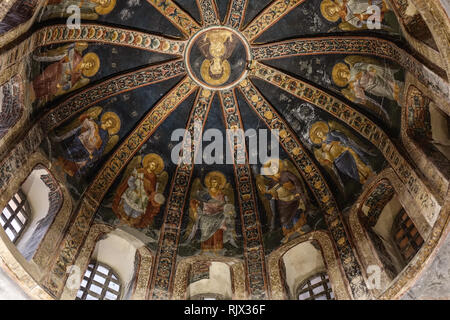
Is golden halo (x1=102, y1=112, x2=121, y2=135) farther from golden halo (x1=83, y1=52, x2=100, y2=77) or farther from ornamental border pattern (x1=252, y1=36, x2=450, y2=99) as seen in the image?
ornamental border pattern (x1=252, y1=36, x2=450, y2=99)

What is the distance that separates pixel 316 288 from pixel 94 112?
23.7 ft

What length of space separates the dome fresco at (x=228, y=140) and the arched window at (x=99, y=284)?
72 mm

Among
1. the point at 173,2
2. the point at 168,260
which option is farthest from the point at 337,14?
the point at 168,260

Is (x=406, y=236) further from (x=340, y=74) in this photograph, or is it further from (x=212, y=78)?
(x=212, y=78)

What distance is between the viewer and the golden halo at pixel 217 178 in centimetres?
1620

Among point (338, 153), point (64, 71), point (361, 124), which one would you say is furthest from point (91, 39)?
point (361, 124)

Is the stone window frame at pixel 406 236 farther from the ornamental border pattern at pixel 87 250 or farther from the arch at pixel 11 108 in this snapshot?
the arch at pixel 11 108

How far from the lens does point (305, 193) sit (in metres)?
15.4

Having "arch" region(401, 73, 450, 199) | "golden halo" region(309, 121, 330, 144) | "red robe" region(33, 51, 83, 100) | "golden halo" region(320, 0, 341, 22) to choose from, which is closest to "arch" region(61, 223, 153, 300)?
"red robe" region(33, 51, 83, 100)

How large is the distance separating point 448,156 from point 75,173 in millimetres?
8737

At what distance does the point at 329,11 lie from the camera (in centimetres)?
1475

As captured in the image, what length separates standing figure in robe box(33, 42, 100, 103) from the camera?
13.6 m

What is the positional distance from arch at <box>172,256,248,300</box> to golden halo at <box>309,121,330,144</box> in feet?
13.0

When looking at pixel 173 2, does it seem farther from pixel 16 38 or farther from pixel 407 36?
pixel 407 36
